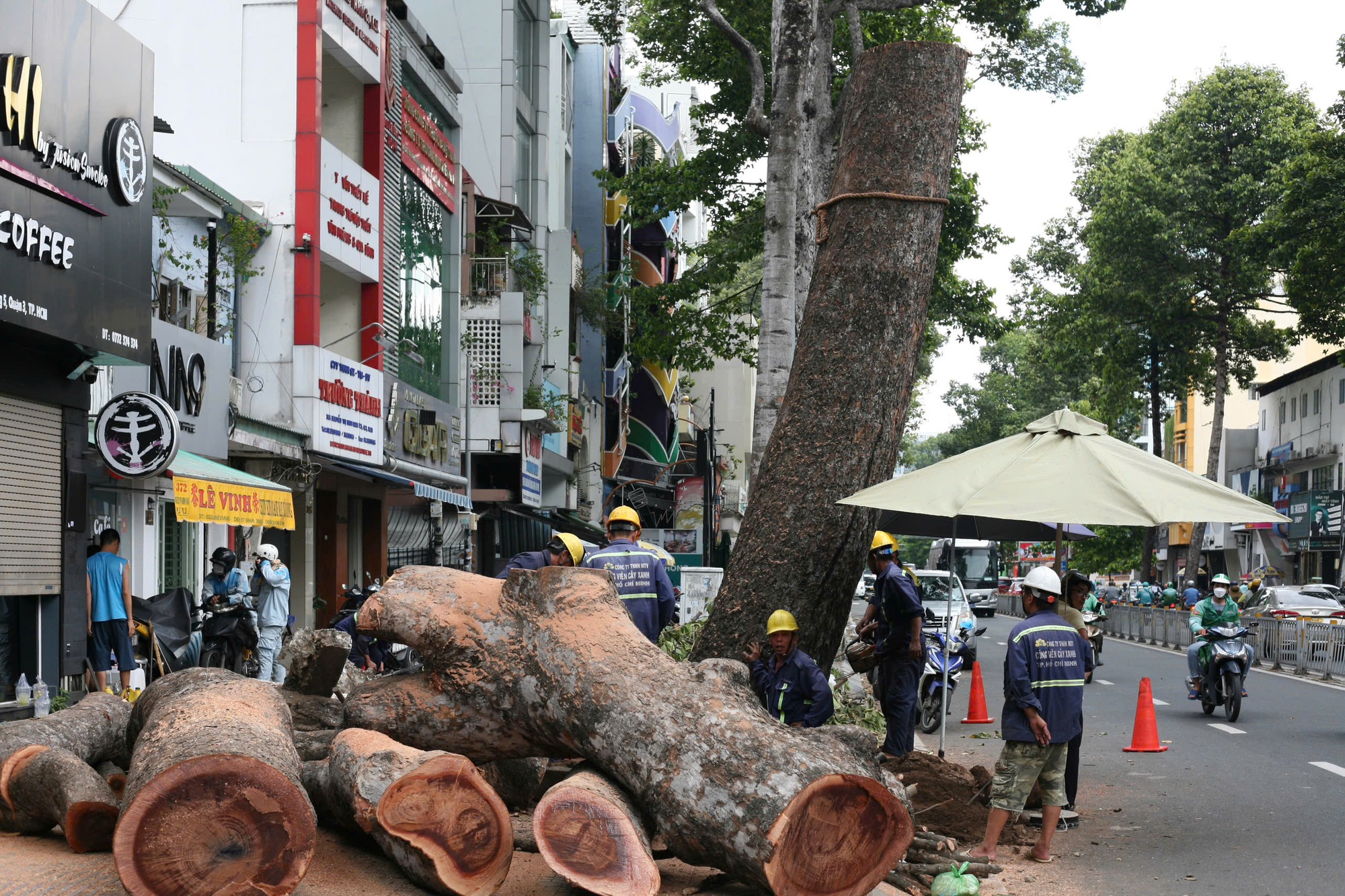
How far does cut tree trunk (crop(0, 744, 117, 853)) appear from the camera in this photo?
5891mm

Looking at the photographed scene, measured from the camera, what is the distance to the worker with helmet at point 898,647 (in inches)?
389

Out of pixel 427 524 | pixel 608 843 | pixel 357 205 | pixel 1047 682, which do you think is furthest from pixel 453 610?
pixel 427 524

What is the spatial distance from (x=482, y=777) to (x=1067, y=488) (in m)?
4.30

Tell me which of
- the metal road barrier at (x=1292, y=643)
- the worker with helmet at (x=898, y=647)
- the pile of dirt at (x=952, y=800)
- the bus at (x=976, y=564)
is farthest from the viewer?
the bus at (x=976, y=564)

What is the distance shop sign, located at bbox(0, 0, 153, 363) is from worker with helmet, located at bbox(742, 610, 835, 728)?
22.7 feet

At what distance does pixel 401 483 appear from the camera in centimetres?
2209

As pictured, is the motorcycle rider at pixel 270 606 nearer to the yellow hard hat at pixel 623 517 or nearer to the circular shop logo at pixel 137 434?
the circular shop logo at pixel 137 434

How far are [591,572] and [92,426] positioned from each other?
29.3 feet

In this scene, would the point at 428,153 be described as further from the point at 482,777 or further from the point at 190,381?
the point at 482,777

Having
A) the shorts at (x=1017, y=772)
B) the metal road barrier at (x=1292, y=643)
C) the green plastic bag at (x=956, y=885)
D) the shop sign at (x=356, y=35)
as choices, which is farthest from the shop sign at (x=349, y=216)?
the green plastic bag at (x=956, y=885)

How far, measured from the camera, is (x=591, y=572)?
6.67 metres

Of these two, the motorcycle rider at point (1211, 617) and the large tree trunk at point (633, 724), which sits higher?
the large tree trunk at point (633, 724)

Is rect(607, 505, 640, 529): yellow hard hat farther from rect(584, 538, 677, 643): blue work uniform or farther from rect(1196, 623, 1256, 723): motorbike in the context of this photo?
rect(1196, 623, 1256, 723): motorbike

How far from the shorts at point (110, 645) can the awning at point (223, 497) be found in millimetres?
1137
